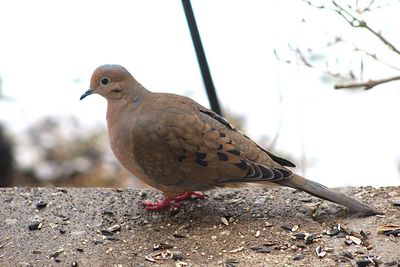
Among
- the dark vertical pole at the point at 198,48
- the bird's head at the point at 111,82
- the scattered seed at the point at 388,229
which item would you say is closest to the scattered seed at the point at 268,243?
the scattered seed at the point at 388,229

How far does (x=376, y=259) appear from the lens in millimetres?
3330

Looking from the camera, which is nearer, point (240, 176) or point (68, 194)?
point (240, 176)

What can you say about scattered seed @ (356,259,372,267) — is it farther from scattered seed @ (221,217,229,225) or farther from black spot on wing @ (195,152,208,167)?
black spot on wing @ (195,152,208,167)

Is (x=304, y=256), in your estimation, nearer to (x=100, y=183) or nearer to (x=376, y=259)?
(x=376, y=259)

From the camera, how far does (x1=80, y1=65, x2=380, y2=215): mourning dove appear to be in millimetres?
3660

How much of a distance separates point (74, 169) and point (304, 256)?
3.42 m

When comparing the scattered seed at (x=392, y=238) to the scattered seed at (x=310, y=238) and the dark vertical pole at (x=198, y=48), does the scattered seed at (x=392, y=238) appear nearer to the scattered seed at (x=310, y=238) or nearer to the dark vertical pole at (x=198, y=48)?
the scattered seed at (x=310, y=238)

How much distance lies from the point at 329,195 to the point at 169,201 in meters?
0.77

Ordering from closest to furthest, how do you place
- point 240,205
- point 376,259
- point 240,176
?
point 376,259 → point 240,176 → point 240,205

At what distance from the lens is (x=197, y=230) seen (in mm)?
3670

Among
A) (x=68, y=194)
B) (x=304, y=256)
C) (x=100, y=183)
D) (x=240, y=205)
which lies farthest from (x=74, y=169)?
(x=304, y=256)

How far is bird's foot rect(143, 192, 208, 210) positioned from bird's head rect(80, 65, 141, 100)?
544 millimetres

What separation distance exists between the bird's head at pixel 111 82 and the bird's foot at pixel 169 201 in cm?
54

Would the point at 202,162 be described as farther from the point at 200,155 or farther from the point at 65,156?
the point at 65,156
